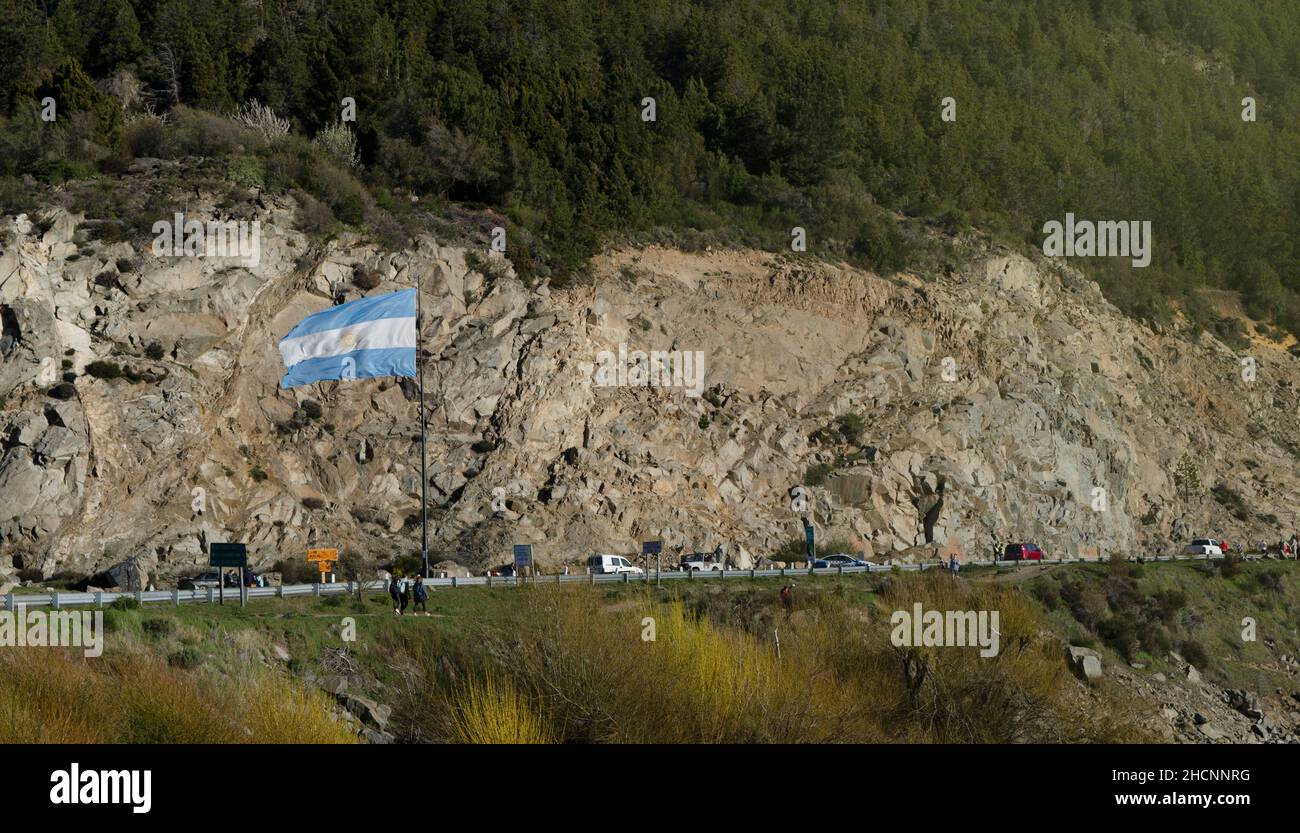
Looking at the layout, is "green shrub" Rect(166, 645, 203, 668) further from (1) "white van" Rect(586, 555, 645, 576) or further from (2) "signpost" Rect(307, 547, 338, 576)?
(1) "white van" Rect(586, 555, 645, 576)

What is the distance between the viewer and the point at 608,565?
4247 cm

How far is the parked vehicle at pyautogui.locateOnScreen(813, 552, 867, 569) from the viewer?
46.2 metres

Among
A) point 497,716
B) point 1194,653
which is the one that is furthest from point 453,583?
point 1194,653

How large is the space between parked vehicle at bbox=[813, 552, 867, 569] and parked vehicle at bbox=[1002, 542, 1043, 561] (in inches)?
304

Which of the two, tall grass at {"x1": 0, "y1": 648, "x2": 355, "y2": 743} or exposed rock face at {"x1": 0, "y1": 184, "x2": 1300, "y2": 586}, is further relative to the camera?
exposed rock face at {"x1": 0, "y1": 184, "x2": 1300, "y2": 586}

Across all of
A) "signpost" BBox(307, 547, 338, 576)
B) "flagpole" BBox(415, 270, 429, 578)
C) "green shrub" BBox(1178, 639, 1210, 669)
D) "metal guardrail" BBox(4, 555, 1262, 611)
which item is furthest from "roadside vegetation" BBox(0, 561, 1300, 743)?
"green shrub" BBox(1178, 639, 1210, 669)

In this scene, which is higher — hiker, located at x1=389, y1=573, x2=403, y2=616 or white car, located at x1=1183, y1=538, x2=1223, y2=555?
hiker, located at x1=389, y1=573, x2=403, y2=616

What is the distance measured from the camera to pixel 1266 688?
44.2m

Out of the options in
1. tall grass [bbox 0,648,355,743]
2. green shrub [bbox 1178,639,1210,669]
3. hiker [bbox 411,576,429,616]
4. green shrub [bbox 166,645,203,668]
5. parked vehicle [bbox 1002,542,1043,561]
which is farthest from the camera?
parked vehicle [bbox 1002,542,1043,561]

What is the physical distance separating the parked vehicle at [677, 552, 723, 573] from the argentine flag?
43.9ft

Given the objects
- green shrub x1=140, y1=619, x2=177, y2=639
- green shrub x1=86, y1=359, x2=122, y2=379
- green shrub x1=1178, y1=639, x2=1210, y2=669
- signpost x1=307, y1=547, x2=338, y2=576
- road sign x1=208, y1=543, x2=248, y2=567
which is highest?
green shrub x1=86, y1=359, x2=122, y2=379

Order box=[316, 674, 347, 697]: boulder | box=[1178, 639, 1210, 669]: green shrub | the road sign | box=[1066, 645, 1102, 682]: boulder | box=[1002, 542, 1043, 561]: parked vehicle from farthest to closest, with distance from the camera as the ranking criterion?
1. box=[1002, 542, 1043, 561]: parked vehicle
2. box=[1178, 639, 1210, 669]: green shrub
3. box=[1066, 645, 1102, 682]: boulder
4. the road sign
5. box=[316, 674, 347, 697]: boulder
